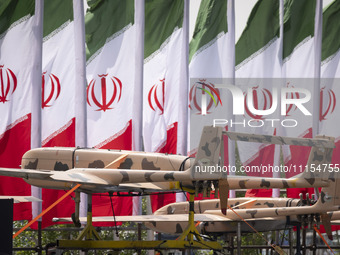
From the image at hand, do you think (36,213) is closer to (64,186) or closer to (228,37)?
(64,186)

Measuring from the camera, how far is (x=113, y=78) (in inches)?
981

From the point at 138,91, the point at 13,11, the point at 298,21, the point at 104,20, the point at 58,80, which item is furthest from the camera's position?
the point at 298,21

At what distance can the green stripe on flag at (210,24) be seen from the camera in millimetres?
27375

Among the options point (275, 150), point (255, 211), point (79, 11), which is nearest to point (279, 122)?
point (275, 150)

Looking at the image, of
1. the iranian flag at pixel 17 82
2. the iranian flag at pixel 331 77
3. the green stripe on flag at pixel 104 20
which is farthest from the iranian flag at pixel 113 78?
the iranian flag at pixel 331 77

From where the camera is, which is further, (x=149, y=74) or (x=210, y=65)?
(x=210, y=65)

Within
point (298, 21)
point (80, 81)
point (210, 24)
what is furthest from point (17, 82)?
point (298, 21)

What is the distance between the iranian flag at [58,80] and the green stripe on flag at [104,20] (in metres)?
1.01

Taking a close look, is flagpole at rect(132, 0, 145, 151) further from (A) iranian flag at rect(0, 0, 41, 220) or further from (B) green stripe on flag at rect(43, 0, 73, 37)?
(A) iranian flag at rect(0, 0, 41, 220)

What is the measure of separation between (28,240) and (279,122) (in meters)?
25.3

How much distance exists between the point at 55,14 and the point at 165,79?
4459 millimetres

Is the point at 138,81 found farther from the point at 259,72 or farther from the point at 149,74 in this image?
the point at 259,72

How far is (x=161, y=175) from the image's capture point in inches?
686

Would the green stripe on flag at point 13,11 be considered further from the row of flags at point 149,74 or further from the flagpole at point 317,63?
the flagpole at point 317,63
